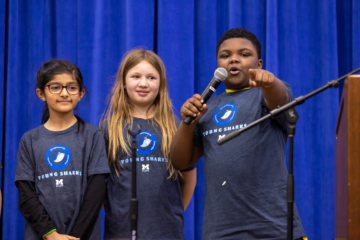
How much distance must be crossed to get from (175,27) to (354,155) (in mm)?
2020

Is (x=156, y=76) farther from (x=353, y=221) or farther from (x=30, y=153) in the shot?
(x=353, y=221)

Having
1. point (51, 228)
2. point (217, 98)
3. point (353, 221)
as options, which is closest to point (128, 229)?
point (51, 228)

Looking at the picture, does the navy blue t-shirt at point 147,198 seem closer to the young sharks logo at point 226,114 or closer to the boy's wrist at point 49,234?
the boy's wrist at point 49,234

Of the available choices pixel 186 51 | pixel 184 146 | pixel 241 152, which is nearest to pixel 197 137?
pixel 184 146

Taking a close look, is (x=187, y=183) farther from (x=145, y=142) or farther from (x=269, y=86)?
(x=269, y=86)

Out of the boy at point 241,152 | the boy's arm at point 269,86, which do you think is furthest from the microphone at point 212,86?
the boy's arm at point 269,86

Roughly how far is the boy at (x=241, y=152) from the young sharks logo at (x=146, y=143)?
209mm

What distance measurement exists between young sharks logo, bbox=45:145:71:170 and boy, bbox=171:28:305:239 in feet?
1.62

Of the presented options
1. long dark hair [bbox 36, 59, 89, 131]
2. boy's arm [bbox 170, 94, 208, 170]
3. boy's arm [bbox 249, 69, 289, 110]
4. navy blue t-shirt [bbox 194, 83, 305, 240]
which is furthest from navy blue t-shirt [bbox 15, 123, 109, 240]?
boy's arm [bbox 249, 69, 289, 110]

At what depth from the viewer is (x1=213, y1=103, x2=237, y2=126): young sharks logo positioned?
1.51 meters

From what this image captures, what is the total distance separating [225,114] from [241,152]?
178 mm

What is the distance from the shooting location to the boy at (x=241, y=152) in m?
1.34

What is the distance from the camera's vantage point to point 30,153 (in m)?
1.71

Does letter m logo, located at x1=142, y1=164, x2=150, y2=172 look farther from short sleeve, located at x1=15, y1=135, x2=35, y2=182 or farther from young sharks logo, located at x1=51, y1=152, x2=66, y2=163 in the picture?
short sleeve, located at x1=15, y1=135, x2=35, y2=182
